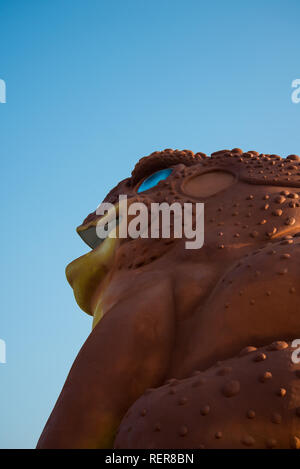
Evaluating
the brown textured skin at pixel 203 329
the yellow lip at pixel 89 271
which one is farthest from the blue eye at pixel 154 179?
the yellow lip at pixel 89 271

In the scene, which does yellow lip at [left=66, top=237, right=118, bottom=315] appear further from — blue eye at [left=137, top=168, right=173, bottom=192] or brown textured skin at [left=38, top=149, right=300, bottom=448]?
blue eye at [left=137, top=168, right=173, bottom=192]

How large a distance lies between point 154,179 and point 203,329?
6.04ft

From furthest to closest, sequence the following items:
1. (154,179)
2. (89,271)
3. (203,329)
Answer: (154,179) < (89,271) < (203,329)

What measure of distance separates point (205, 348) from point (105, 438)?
0.65 meters

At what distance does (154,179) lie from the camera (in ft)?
13.7

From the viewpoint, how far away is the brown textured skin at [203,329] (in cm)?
189

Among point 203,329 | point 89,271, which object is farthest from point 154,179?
point 203,329

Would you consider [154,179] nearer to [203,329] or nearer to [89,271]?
[89,271]

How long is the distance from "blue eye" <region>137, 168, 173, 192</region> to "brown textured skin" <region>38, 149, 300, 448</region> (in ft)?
0.51

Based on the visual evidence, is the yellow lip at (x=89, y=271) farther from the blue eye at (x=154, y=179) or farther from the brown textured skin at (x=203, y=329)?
the blue eye at (x=154, y=179)

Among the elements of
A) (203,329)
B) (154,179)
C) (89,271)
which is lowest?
(203,329)
